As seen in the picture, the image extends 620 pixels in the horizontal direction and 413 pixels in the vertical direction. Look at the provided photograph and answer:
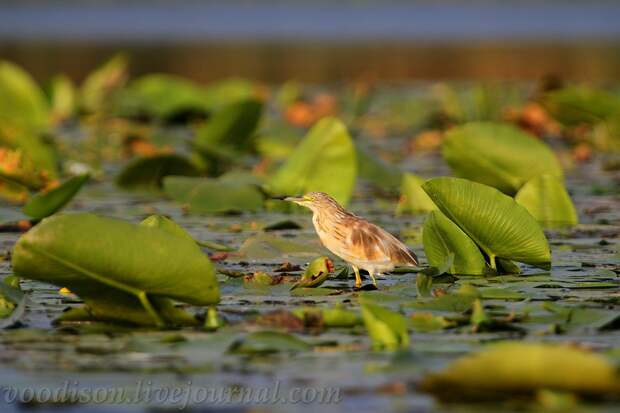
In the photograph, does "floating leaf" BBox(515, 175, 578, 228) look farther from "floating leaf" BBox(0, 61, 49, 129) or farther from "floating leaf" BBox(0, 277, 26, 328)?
"floating leaf" BBox(0, 61, 49, 129)

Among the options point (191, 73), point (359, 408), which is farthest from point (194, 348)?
point (191, 73)

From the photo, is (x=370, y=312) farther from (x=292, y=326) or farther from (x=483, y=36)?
(x=483, y=36)

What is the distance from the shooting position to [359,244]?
5371 millimetres

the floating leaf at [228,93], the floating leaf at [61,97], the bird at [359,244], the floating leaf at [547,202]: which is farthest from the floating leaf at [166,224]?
the floating leaf at [61,97]

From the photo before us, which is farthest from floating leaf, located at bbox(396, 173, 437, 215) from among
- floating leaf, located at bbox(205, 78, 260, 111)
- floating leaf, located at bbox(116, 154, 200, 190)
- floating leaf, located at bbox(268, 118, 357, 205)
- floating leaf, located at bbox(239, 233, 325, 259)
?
floating leaf, located at bbox(205, 78, 260, 111)

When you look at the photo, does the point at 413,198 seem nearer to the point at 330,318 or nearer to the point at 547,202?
the point at 547,202

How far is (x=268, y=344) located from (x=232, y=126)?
5.66 meters

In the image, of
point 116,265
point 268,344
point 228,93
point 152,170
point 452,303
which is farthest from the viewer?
point 228,93

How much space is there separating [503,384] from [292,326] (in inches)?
48.1


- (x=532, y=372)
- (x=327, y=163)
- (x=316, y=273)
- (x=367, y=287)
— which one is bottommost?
(x=367, y=287)

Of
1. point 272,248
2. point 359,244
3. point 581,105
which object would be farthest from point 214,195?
point 581,105

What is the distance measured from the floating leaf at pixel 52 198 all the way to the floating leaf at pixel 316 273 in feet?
4.88

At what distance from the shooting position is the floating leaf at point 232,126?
9641mm

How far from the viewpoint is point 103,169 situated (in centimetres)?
1027
